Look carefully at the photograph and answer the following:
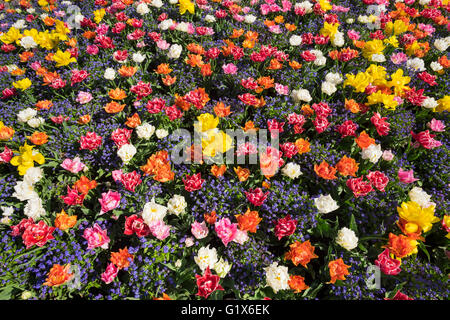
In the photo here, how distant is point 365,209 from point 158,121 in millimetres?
2810

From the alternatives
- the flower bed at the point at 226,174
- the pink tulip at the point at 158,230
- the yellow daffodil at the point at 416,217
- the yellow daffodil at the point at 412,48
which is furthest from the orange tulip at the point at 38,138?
the yellow daffodil at the point at 412,48

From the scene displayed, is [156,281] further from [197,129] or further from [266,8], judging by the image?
[266,8]

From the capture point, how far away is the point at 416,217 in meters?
2.31

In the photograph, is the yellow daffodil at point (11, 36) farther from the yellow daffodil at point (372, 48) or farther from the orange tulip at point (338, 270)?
the orange tulip at point (338, 270)

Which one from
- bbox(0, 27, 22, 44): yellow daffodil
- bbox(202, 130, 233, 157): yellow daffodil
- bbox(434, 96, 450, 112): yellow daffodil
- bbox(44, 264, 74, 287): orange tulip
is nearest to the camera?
bbox(44, 264, 74, 287): orange tulip

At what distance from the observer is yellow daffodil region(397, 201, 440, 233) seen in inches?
→ 90.0

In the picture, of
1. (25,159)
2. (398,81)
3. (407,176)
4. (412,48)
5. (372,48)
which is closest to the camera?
(407,176)

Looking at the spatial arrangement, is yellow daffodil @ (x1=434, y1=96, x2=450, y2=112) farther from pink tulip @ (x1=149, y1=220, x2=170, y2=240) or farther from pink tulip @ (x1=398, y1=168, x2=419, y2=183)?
pink tulip @ (x1=149, y1=220, x2=170, y2=240)

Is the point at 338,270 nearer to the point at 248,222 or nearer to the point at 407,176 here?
the point at 248,222

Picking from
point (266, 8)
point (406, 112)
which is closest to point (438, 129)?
point (406, 112)

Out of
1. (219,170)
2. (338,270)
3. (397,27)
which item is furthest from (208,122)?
(397,27)

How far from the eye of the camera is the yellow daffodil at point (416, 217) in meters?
2.29

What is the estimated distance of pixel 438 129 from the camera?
336 centimetres

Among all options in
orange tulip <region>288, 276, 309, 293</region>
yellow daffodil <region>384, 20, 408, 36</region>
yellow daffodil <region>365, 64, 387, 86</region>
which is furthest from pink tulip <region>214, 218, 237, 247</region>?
yellow daffodil <region>384, 20, 408, 36</region>
